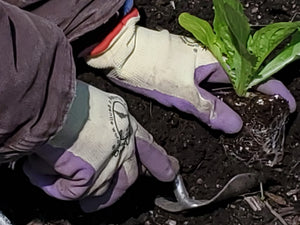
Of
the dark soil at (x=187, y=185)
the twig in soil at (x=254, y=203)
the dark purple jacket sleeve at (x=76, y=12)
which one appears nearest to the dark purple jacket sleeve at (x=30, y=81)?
the dark purple jacket sleeve at (x=76, y=12)

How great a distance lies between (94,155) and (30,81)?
0.92 ft

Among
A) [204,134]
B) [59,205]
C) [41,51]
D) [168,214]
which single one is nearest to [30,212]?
[59,205]

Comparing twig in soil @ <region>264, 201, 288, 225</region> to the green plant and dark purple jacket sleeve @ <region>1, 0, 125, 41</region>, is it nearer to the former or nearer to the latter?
the green plant

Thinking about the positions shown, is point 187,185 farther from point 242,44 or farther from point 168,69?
point 242,44

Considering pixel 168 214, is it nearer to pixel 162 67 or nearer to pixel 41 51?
pixel 162 67

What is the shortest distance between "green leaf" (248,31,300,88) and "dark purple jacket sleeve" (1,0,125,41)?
344 mm

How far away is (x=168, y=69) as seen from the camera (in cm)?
170

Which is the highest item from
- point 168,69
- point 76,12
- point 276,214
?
point 76,12

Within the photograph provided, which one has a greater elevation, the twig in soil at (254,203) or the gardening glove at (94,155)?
the gardening glove at (94,155)

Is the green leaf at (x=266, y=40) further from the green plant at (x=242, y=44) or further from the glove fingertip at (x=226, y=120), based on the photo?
the glove fingertip at (x=226, y=120)

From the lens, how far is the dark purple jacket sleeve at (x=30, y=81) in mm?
1172

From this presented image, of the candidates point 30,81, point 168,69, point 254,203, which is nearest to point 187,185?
point 254,203

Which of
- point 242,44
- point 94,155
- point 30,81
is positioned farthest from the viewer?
point 242,44

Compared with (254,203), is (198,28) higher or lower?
higher
